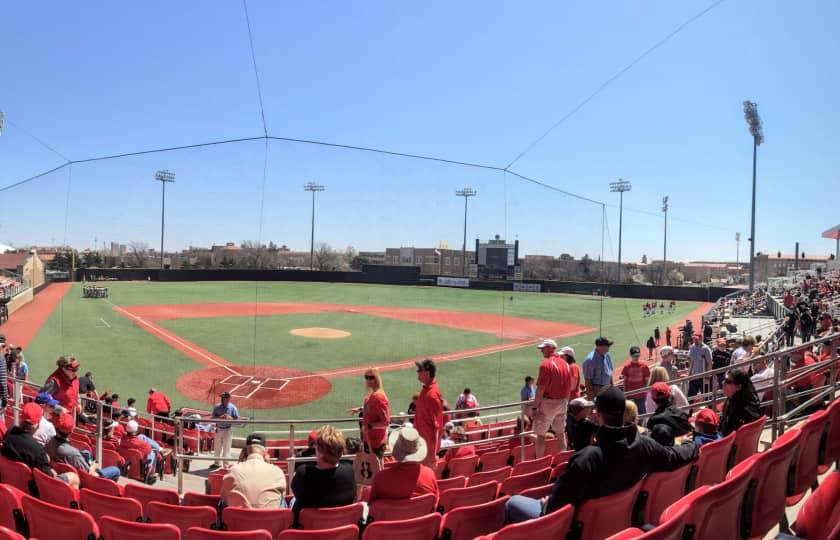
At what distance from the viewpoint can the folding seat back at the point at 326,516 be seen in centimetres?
271

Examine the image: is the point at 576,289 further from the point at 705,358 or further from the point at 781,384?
the point at 781,384

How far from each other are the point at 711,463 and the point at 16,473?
17.0 ft

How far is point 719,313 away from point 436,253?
23.5 m

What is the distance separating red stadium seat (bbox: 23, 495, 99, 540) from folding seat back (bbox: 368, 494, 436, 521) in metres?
1.61

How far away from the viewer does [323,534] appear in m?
2.43

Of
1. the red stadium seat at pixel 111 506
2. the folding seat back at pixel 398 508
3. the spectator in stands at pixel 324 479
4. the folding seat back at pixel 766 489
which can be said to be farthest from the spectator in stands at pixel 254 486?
the folding seat back at pixel 766 489

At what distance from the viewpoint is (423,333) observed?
22.5 meters

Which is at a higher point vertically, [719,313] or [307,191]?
[307,191]

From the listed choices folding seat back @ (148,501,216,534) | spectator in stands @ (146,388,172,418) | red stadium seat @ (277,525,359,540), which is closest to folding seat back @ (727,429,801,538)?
red stadium seat @ (277,525,359,540)

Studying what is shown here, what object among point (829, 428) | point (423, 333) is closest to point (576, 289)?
point (423, 333)

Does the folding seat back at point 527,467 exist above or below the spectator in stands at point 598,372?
below

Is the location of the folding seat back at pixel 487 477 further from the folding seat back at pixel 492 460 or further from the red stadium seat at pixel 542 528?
the red stadium seat at pixel 542 528

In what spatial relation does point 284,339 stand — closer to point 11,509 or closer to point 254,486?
point 11,509

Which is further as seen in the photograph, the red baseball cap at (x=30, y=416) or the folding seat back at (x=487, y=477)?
the folding seat back at (x=487, y=477)
